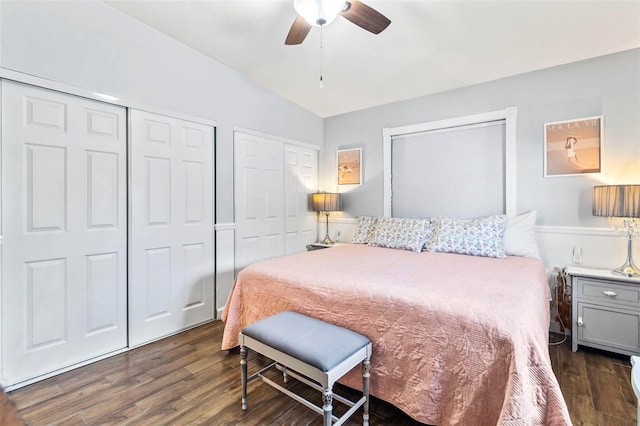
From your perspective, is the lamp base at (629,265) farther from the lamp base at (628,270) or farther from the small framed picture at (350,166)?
the small framed picture at (350,166)

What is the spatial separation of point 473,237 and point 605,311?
3.41 ft

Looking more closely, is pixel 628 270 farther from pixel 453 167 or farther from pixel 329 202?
pixel 329 202

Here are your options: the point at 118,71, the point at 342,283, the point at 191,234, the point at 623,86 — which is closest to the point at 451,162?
the point at 623,86

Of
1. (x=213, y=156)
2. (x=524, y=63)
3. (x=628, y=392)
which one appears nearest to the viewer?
(x=628, y=392)

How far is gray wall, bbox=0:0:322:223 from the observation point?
6.38ft

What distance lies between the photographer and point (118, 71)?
7.71 feet

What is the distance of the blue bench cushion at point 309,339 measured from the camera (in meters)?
1.42

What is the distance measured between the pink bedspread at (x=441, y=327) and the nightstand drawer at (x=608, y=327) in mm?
597

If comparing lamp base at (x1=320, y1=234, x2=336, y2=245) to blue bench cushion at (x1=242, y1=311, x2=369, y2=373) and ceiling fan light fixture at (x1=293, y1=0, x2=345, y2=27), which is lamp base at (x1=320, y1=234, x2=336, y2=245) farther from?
ceiling fan light fixture at (x1=293, y1=0, x2=345, y2=27)

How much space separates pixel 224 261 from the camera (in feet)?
10.3

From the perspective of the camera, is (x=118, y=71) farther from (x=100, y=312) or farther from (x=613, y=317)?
(x=613, y=317)

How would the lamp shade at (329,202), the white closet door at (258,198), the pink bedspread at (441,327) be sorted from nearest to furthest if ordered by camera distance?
the pink bedspread at (441,327) < the white closet door at (258,198) < the lamp shade at (329,202)

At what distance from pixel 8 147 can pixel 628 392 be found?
4169mm

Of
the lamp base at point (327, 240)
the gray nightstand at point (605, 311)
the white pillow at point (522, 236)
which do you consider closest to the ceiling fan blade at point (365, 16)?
the white pillow at point (522, 236)
